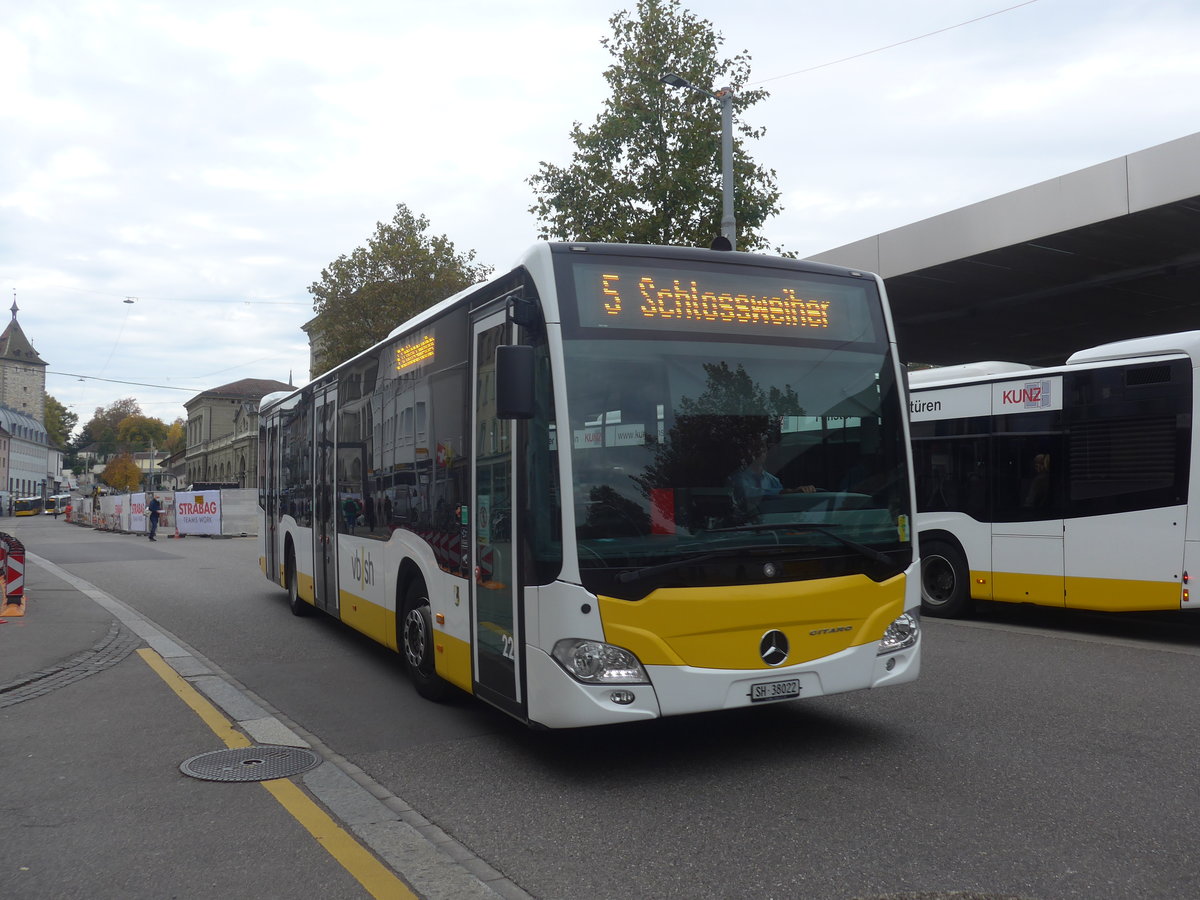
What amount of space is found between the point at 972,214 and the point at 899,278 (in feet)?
7.83

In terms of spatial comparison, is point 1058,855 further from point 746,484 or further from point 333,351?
point 333,351

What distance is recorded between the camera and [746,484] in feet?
19.0

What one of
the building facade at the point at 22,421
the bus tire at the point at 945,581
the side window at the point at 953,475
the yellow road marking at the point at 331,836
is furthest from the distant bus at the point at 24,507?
the yellow road marking at the point at 331,836

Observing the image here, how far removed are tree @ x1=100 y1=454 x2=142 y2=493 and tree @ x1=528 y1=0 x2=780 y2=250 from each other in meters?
114

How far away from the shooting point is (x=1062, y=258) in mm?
18219

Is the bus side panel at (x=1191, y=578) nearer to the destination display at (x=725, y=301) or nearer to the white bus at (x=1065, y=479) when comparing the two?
the white bus at (x=1065, y=479)

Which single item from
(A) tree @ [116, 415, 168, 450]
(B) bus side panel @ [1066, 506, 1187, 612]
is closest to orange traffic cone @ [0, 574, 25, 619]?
(B) bus side panel @ [1066, 506, 1187, 612]

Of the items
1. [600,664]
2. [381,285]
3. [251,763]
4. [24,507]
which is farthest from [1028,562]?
[24,507]

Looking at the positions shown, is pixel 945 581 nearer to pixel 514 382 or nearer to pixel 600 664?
pixel 600 664

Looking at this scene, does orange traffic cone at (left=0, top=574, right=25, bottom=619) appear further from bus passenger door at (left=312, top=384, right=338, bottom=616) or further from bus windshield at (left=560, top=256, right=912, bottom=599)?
bus windshield at (left=560, top=256, right=912, bottom=599)

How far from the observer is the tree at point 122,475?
124438 mm

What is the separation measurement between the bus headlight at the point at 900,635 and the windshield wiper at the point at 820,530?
392 mm

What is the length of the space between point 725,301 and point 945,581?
7.77 m

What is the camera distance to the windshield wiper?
572cm
